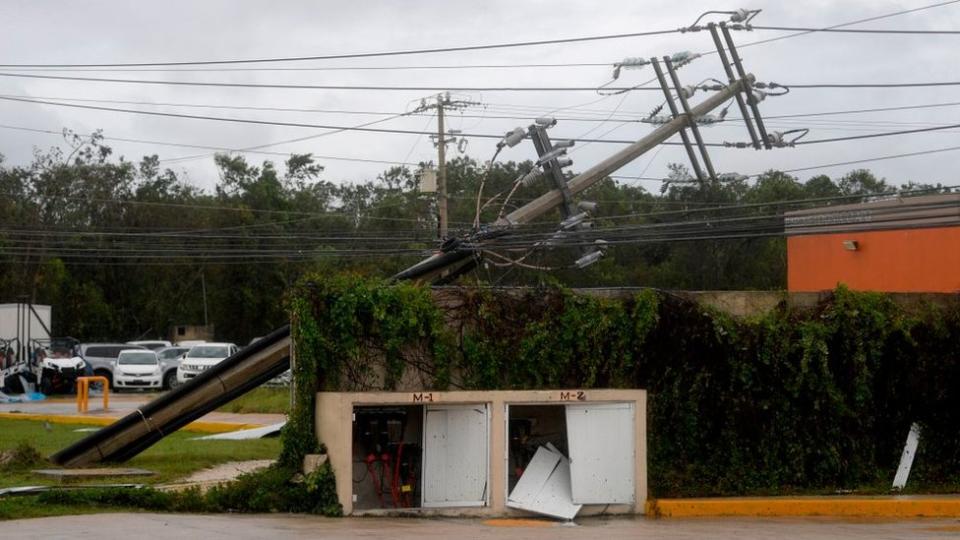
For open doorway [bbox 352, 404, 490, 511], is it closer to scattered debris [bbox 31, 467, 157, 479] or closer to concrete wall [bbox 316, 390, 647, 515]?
concrete wall [bbox 316, 390, 647, 515]

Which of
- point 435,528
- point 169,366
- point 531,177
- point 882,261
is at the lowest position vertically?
point 435,528

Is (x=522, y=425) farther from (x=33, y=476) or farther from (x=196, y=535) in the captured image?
(x=33, y=476)

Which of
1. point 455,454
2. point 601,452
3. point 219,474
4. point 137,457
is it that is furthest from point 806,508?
point 137,457

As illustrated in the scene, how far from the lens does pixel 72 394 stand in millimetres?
44688

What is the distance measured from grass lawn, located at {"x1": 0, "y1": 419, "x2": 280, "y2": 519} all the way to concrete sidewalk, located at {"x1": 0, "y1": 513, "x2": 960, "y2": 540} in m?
0.91

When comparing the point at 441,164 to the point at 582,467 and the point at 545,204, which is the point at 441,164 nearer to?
the point at 545,204

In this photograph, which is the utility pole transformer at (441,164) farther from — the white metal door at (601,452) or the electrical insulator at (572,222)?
the white metal door at (601,452)

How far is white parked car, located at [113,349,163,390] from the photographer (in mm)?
46594

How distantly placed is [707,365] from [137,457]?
1040 centimetres

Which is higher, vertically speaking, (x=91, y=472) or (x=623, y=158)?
(x=623, y=158)

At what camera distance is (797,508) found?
Answer: 1744 cm

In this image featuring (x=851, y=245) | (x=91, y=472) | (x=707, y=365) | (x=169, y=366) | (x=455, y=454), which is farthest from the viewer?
(x=169, y=366)

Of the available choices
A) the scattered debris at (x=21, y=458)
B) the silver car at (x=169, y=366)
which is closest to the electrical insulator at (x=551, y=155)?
the scattered debris at (x=21, y=458)

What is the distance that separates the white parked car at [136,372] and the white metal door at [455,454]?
104 ft
